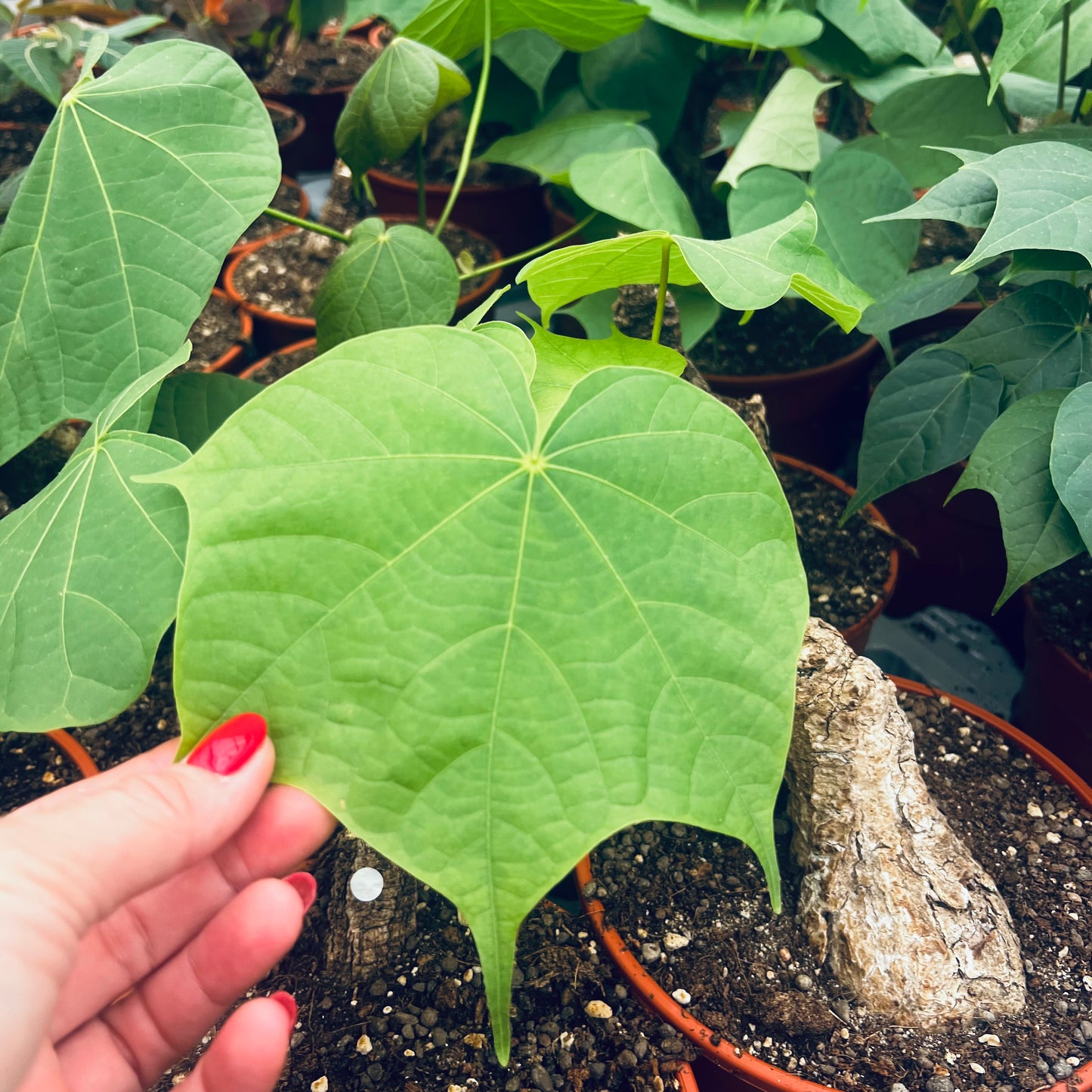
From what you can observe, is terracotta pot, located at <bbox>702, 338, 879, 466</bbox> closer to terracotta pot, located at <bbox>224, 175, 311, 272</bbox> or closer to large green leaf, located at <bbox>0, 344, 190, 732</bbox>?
large green leaf, located at <bbox>0, 344, 190, 732</bbox>

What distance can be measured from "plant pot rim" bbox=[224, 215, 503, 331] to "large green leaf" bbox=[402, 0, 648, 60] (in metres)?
0.41

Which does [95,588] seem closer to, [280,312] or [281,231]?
[280,312]

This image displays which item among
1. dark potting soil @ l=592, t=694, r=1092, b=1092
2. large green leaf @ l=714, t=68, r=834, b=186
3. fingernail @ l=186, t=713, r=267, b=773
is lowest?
dark potting soil @ l=592, t=694, r=1092, b=1092

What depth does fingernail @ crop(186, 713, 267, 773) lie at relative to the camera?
53 cm

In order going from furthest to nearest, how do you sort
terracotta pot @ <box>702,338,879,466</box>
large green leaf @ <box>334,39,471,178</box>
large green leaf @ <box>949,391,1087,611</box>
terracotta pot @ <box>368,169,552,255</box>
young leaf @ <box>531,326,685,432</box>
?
terracotta pot @ <box>368,169,552,255</box> → terracotta pot @ <box>702,338,879,466</box> → large green leaf @ <box>334,39,471,178</box> → large green leaf @ <box>949,391,1087,611</box> → young leaf @ <box>531,326,685,432</box>

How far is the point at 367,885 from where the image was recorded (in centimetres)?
92

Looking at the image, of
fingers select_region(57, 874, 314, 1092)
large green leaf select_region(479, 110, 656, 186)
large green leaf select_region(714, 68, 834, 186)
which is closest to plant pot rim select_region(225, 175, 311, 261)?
large green leaf select_region(479, 110, 656, 186)

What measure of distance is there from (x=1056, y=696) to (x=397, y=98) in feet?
3.83

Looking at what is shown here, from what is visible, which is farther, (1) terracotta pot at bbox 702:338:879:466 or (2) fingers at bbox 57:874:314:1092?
(1) terracotta pot at bbox 702:338:879:466

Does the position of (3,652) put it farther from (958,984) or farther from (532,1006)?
(958,984)

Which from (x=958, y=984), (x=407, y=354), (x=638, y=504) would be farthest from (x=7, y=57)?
(x=958, y=984)

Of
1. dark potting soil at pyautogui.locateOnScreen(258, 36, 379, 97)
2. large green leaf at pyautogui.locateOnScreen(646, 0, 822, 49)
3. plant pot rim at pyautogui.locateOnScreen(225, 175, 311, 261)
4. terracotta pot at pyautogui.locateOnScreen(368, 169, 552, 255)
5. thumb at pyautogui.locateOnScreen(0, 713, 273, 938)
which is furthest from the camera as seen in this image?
dark potting soil at pyautogui.locateOnScreen(258, 36, 379, 97)

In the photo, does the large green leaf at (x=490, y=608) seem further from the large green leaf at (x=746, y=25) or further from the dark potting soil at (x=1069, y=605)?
the large green leaf at (x=746, y=25)

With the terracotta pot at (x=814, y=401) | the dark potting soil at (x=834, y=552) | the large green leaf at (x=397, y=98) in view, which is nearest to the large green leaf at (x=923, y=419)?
the dark potting soil at (x=834, y=552)
